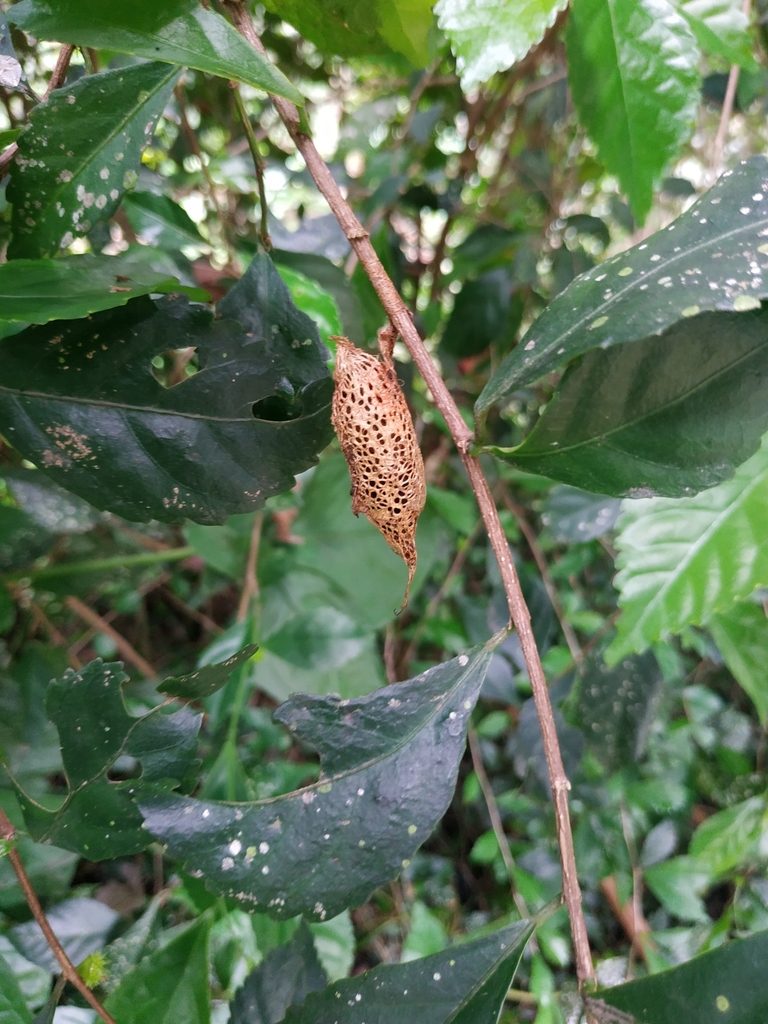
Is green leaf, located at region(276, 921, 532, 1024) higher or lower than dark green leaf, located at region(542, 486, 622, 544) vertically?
lower

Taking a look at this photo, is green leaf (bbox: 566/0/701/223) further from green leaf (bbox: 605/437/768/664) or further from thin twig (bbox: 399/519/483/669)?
thin twig (bbox: 399/519/483/669)

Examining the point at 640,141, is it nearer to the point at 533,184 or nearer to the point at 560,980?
the point at 533,184

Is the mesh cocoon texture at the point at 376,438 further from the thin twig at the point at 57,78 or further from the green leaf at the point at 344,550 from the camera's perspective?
the green leaf at the point at 344,550

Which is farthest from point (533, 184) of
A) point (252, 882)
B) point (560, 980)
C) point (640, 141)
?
point (560, 980)

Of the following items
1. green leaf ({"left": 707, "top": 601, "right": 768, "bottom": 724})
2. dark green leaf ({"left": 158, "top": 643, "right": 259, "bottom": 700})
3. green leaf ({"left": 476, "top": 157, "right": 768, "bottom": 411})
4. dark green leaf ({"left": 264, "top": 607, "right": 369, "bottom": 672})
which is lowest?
green leaf ({"left": 707, "top": 601, "right": 768, "bottom": 724})

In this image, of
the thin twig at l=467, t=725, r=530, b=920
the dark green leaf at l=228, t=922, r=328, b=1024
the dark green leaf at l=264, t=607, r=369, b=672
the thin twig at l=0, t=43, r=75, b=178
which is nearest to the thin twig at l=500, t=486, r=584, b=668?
the thin twig at l=467, t=725, r=530, b=920

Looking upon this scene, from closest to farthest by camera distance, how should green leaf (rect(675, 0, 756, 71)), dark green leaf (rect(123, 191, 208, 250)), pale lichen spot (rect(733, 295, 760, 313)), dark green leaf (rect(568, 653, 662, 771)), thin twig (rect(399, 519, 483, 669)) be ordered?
pale lichen spot (rect(733, 295, 760, 313)), green leaf (rect(675, 0, 756, 71)), dark green leaf (rect(123, 191, 208, 250)), dark green leaf (rect(568, 653, 662, 771)), thin twig (rect(399, 519, 483, 669))

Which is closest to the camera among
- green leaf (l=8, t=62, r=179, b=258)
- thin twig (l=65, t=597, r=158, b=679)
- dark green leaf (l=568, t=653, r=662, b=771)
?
green leaf (l=8, t=62, r=179, b=258)

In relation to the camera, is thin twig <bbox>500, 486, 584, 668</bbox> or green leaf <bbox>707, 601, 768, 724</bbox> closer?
green leaf <bbox>707, 601, 768, 724</bbox>
